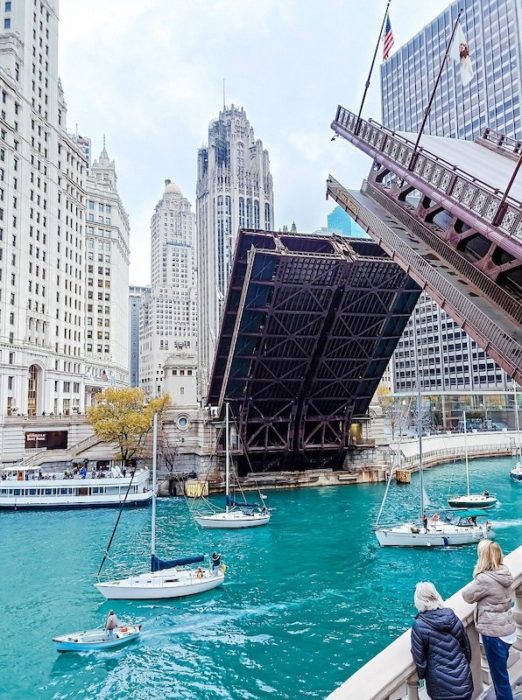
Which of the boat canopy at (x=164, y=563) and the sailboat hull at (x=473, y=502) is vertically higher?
the boat canopy at (x=164, y=563)

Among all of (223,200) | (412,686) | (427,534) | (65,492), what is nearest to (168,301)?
(223,200)

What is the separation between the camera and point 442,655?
4605 millimetres

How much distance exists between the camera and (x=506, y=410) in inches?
3597

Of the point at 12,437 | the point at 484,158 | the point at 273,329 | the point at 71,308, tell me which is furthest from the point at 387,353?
the point at 71,308

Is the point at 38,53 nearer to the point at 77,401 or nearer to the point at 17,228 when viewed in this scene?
the point at 17,228

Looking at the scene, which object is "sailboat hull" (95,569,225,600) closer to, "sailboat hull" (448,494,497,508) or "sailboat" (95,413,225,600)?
"sailboat" (95,413,225,600)

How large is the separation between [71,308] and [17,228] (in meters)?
14.4

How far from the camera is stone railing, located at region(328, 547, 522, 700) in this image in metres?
4.41

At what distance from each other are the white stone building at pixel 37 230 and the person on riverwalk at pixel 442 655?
53.6 metres

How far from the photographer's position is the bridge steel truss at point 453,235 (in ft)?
43.6

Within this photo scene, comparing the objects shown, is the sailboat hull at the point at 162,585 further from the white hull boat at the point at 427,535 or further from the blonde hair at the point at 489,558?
the blonde hair at the point at 489,558

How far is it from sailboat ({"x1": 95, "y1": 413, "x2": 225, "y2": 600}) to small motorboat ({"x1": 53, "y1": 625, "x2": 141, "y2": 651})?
3.39 m

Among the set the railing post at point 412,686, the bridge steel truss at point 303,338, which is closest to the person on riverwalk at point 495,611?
the railing post at point 412,686

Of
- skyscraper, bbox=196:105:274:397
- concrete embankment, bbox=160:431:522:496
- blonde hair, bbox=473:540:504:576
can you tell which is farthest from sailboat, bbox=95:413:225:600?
skyscraper, bbox=196:105:274:397
